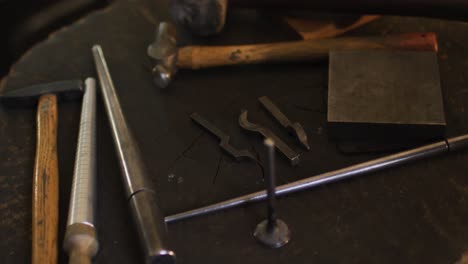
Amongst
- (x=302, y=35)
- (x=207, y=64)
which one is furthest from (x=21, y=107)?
(x=302, y=35)

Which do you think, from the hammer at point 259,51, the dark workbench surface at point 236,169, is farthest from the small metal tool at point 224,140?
the hammer at point 259,51

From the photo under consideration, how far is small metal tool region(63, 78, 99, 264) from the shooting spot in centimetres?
81

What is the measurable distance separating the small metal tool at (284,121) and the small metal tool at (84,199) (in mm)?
313

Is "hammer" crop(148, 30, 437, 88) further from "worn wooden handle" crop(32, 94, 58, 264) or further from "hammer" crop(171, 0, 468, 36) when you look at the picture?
"worn wooden handle" crop(32, 94, 58, 264)

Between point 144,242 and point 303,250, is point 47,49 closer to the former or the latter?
point 144,242

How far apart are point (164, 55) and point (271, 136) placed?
28cm

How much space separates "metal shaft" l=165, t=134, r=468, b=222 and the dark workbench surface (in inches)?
0.5

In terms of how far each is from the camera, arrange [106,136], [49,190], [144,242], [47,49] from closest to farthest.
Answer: [144,242] → [49,190] → [106,136] → [47,49]

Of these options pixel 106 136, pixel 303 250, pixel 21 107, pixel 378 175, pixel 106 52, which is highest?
pixel 106 52

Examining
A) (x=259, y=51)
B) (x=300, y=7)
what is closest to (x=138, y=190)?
(x=259, y=51)

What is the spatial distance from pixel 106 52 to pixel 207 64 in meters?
0.24

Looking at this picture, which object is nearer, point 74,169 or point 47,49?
point 74,169

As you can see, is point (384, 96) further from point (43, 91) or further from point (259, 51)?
point (43, 91)

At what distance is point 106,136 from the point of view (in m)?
1.04
